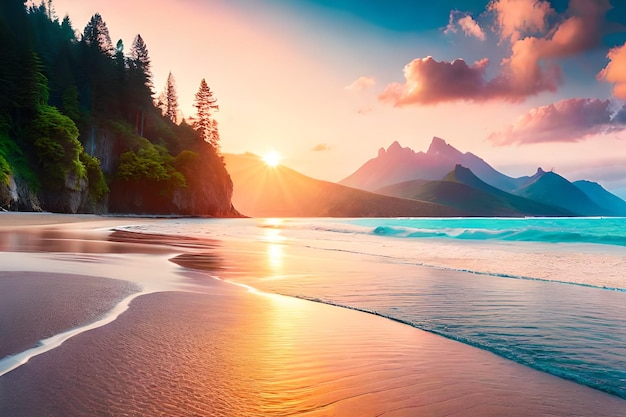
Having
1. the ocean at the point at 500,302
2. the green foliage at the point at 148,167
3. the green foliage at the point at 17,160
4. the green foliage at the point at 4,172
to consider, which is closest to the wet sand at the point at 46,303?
the ocean at the point at 500,302

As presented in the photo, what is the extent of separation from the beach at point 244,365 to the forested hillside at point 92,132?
1784 inches

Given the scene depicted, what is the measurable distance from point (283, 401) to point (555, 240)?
33166mm

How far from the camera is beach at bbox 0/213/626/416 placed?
8.96ft

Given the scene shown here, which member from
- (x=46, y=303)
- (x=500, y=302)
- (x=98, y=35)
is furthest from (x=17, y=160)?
(x=500, y=302)

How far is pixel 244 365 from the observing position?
3486 millimetres

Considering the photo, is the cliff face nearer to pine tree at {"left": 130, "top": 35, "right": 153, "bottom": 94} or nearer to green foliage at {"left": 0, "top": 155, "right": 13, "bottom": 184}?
green foliage at {"left": 0, "top": 155, "right": 13, "bottom": 184}

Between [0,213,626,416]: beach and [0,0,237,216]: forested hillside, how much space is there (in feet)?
149

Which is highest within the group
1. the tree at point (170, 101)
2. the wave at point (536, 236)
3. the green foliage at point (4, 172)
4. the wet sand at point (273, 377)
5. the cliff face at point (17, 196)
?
the tree at point (170, 101)

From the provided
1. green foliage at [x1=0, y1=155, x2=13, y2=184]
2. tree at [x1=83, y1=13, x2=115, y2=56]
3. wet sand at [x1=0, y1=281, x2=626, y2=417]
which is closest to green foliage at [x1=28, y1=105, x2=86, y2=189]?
green foliage at [x1=0, y1=155, x2=13, y2=184]

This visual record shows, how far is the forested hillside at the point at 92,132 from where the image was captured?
52.8 metres

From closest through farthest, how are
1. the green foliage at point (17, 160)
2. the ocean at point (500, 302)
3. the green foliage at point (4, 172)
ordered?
the ocean at point (500, 302) → the green foliage at point (4, 172) → the green foliage at point (17, 160)

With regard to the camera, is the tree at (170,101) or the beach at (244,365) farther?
the tree at (170,101)

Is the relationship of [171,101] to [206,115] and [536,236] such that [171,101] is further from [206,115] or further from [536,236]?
[536,236]

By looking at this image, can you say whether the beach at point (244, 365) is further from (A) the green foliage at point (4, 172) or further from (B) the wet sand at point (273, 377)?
(A) the green foliage at point (4, 172)
